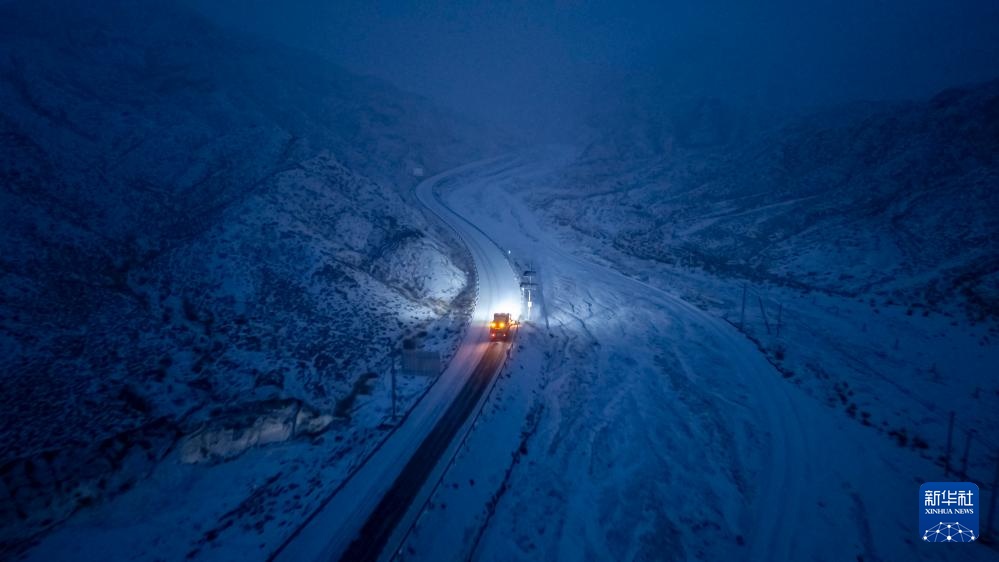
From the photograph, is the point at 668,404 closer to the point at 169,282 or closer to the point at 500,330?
the point at 500,330

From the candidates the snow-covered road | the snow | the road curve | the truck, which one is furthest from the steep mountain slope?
the road curve

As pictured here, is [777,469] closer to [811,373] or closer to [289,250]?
[811,373]

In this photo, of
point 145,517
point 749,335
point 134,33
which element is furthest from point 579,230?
point 134,33

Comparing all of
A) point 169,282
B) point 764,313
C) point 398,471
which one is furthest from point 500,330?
point 169,282

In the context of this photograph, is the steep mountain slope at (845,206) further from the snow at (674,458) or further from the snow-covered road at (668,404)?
the snow-covered road at (668,404)

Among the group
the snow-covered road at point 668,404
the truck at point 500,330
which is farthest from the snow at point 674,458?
the truck at point 500,330

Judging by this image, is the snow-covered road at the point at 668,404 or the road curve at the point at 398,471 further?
the snow-covered road at the point at 668,404

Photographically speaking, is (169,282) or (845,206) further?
(845,206)

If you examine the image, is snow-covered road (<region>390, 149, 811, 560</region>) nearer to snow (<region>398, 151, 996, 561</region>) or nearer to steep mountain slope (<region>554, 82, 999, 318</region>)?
snow (<region>398, 151, 996, 561</region>)
